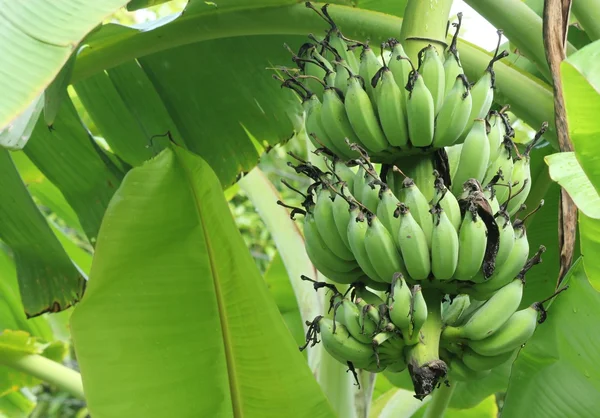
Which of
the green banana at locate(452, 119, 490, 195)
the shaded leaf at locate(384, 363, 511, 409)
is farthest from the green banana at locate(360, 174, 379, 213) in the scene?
the shaded leaf at locate(384, 363, 511, 409)

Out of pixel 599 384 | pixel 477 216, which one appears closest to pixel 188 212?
pixel 477 216

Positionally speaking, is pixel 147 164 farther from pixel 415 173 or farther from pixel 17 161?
pixel 17 161

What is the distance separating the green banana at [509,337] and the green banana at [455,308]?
0.17 feet

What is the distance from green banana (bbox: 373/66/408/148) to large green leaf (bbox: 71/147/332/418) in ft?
0.86

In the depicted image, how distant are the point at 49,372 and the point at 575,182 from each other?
3.59 feet

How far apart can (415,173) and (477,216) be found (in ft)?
0.37

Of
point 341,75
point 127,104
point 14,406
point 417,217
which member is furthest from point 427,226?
point 14,406

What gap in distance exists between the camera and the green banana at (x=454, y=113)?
2.47ft

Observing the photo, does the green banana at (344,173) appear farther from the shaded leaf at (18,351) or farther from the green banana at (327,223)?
the shaded leaf at (18,351)

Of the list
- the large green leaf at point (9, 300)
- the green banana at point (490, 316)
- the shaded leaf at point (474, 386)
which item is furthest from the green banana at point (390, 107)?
the large green leaf at point (9, 300)

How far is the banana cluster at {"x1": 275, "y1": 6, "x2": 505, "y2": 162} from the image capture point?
75 cm

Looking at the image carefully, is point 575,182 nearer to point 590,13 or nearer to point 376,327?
point 376,327

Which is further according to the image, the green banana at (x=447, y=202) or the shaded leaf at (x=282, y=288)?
the shaded leaf at (x=282, y=288)

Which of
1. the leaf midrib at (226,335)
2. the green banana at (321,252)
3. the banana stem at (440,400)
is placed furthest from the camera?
the banana stem at (440,400)
